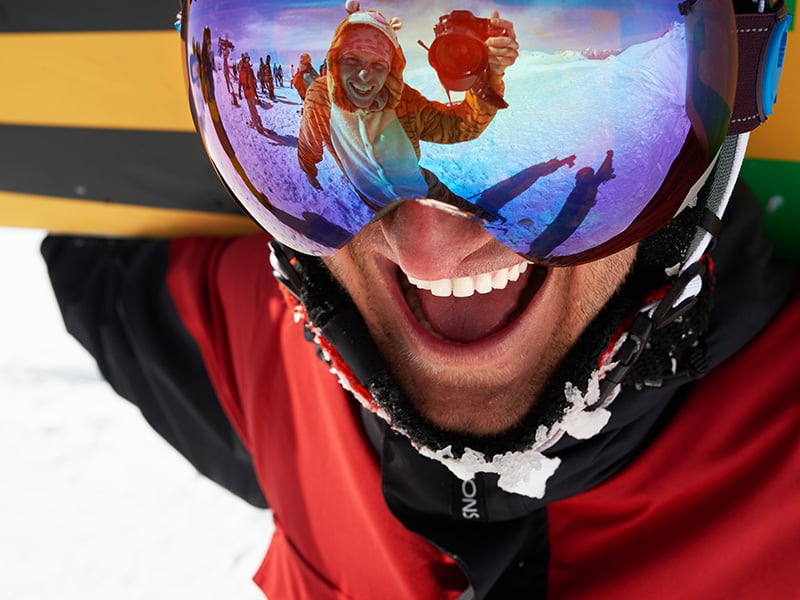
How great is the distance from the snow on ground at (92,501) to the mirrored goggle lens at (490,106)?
149 cm

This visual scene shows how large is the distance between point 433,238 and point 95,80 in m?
1.21

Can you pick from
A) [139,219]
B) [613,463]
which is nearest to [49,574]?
[139,219]

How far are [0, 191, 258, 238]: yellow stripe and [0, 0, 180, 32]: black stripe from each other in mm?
442

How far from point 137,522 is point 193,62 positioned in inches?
65.2

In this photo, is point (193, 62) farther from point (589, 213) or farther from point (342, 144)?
point (589, 213)

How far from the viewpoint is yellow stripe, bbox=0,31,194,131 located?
1646 millimetres

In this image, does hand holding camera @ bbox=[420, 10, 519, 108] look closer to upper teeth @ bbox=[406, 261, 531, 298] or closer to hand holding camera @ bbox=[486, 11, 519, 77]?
hand holding camera @ bbox=[486, 11, 519, 77]

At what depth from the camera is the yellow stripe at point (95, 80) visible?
1.65m

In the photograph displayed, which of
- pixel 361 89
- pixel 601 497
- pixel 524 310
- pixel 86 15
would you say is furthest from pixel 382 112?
pixel 86 15

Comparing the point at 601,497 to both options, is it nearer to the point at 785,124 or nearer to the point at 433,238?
the point at 433,238

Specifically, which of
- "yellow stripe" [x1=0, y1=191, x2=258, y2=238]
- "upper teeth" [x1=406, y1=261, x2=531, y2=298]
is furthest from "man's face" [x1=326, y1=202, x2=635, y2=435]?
"yellow stripe" [x1=0, y1=191, x2=258, y2=238]

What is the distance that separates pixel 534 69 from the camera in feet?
2.36

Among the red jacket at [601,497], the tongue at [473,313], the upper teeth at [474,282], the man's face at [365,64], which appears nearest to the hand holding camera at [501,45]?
A: the man's face at [365,64]

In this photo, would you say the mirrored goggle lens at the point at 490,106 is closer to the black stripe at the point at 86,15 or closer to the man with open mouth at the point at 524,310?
the man with open mouth at the point at 524,310
